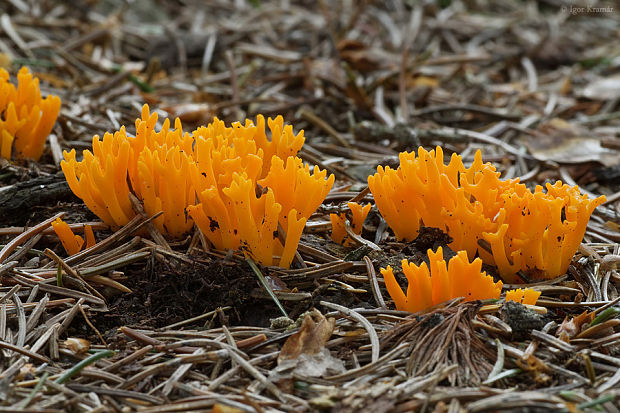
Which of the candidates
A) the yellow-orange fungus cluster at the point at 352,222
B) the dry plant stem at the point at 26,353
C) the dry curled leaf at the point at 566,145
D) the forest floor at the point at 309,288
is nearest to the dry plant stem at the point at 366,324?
the forest floor at the point at 309,288

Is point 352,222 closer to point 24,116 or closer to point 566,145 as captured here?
point 24,116

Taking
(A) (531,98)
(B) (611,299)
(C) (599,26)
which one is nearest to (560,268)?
(B) (611,299)

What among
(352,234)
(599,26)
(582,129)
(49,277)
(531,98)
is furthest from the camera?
(599,26)

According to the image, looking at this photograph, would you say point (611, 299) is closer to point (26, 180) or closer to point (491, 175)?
point (491, 175)

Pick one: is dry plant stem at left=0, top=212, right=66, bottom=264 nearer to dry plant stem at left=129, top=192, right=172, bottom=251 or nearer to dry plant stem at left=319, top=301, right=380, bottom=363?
dry plant stem at left=129, top=192, right=172, bottom=251

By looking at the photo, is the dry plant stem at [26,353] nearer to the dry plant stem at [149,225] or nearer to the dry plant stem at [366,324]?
the dry plant stem at [149,225]

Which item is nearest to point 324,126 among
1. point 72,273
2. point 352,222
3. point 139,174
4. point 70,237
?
point 352,222
